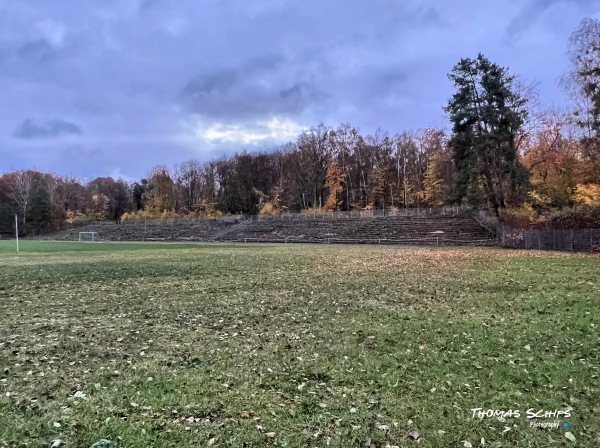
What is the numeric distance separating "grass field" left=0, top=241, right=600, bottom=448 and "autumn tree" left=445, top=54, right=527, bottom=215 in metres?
36.6

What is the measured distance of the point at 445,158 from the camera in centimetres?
7356

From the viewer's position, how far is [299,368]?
6.33m

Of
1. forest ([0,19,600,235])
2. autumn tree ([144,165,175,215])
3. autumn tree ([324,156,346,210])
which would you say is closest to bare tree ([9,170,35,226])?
forest ([0,19,600,235])

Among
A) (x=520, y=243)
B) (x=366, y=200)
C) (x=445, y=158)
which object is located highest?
(x=445, y=158)

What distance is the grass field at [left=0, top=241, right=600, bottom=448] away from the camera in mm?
4336

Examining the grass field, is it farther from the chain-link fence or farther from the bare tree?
the bare tree

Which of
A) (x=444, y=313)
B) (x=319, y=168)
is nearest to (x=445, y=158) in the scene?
(x=319, y=168)

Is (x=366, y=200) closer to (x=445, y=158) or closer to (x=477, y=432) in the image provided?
(x=445, y=158)

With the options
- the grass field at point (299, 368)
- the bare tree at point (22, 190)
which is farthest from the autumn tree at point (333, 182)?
the bare tree at point (22, 190)

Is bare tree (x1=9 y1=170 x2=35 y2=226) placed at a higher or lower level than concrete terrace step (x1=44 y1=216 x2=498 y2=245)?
higher

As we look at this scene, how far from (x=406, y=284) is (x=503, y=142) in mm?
37974

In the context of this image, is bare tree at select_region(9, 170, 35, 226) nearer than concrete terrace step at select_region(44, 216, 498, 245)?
No

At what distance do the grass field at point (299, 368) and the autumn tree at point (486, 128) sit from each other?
120ft

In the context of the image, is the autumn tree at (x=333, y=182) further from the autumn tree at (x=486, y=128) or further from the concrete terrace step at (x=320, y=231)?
the autumn tree at (x=486, y=128)
